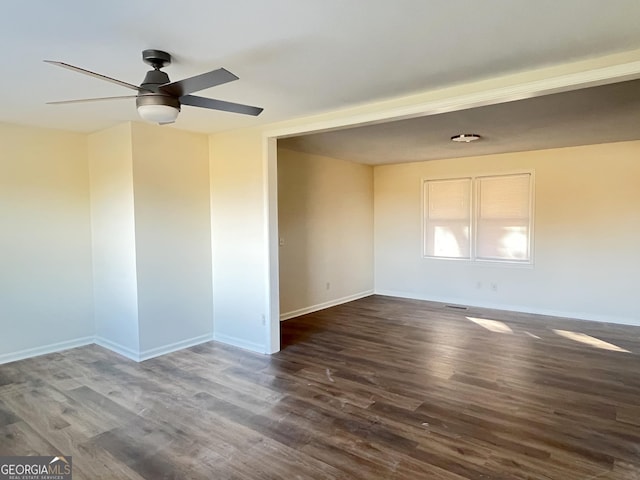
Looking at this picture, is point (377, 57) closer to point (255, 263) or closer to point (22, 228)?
point (255, 263)

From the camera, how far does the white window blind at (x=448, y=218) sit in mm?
6637

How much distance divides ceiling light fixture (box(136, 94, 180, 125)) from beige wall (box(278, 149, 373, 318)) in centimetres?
323

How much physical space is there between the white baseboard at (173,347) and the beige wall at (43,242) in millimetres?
1063

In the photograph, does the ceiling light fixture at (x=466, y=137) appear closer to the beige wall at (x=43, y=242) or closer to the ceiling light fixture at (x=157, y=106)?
the ceiling light fixture at (x=157, y=106)

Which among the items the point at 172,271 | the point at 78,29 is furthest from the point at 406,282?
the point at 78,29

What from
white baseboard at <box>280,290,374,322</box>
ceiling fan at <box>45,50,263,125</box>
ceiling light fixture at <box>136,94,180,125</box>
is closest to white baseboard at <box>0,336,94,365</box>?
white baseboard at <box>280,290,374,322</box>

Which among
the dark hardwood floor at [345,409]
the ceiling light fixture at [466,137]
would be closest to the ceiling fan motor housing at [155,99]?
the dark hardwood floor at [345,409]

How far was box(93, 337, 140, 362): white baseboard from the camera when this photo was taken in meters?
4.12

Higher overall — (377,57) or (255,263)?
(377,57)

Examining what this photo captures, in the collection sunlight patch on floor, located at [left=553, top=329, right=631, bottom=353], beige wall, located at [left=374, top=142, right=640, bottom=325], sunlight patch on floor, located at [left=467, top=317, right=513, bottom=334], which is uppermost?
beige wall, located at [left=374, top=142, right=640, bottom=325]

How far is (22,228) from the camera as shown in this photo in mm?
4129

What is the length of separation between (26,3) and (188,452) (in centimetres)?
254

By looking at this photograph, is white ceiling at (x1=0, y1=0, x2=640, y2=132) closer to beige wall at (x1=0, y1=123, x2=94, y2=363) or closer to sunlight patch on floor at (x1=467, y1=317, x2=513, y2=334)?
beige wall at (x1=0, y1=123, x2=94, y2=363)

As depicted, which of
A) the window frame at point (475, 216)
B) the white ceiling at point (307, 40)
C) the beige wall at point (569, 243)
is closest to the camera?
the white ceiling at point (307, 40)
